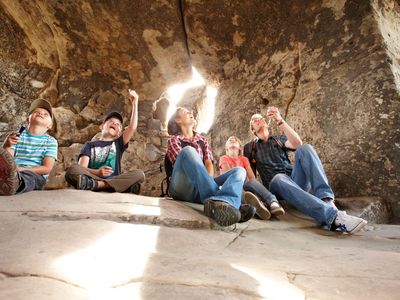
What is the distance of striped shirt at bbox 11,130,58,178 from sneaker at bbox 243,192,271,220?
1.59 m

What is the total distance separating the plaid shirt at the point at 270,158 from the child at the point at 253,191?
150mm

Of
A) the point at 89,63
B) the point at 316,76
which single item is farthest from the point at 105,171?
the point at 89,63

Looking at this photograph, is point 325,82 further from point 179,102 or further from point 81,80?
point 81,80

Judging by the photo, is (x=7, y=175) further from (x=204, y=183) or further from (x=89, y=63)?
(x=89, y=63)

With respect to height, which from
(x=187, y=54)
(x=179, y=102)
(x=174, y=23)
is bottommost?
(x=179, y=102)

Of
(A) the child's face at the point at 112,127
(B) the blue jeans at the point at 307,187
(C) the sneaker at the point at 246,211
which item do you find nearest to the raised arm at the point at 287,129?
(B) the blue jeans at the point at 307,187

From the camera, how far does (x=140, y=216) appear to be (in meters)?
1.86

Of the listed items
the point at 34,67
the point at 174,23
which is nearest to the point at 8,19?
the point at 34,67

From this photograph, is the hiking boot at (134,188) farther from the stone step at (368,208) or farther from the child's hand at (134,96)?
the stone step at (368,208)

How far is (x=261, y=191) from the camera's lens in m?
2.64

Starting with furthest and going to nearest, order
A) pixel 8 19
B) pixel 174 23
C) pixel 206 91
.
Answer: pixel 206 91
pixel 8 19
pixel 174 23

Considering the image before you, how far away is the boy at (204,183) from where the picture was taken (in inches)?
76.9

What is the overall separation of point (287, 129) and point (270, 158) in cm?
36

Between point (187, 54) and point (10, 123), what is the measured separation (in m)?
3.07
